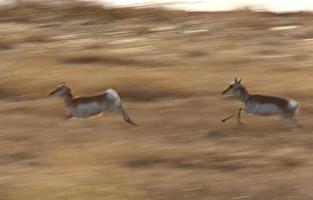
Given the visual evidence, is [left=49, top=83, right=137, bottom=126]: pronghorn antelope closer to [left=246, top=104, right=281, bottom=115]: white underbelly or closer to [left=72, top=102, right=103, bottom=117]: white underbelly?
[left=72, top=102, right=103, bottom=117]: white underbelly

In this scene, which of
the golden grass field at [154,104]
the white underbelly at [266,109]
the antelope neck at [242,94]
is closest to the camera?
the golden grass field at [154,104]

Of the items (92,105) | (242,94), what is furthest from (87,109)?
(242,94)

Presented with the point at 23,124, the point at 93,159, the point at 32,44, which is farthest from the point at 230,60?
the point at 93,159

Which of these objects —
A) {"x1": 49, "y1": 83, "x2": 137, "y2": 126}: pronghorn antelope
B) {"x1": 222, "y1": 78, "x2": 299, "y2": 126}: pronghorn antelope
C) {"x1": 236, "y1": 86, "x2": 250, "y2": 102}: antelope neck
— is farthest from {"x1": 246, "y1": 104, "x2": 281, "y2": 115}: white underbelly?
{"x1": 49, "y1": 83, "x2": 137, "y2": 126}: pronghorn antelope

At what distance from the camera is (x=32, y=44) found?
1914 cm

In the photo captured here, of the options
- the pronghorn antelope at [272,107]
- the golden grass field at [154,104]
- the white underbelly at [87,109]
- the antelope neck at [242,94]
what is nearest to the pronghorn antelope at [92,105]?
the white underbelly at [87,109]

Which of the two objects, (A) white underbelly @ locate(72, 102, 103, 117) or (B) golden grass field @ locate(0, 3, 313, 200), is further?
(A) white underbelly @ locate(72, 102, 103, 117)

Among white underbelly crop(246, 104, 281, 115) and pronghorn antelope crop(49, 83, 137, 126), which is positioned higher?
pronghorn antelope crop(49, 83, 137, 126)

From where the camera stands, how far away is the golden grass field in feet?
33.1

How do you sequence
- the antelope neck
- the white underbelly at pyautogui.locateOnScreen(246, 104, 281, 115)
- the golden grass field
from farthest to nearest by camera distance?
1. the antelope neck
2. the white underbelly at pyautogui.locateOnScreen(246, 104, 281, 115)
3. the golden grass field

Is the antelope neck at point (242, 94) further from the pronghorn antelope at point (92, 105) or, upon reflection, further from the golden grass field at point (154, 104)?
the pronghorn antelope at point (92, 105)

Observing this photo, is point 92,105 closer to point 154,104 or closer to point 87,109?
point 87,109

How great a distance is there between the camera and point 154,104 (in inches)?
552

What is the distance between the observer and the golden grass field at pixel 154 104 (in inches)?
397
